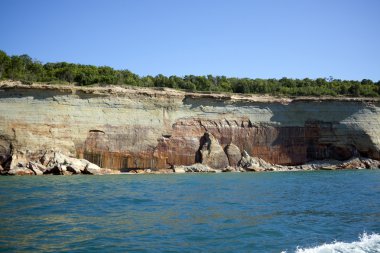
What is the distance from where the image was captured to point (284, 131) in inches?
1609

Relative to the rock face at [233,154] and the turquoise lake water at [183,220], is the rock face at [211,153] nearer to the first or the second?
the rock face at [233,154]

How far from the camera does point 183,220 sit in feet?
38.3

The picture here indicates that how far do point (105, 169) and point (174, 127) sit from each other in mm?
7990

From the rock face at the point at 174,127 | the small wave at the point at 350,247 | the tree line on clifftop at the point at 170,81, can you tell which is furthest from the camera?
the tree line on clifftop at the point at 170,81

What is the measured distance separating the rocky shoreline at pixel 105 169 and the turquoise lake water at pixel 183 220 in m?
11.9

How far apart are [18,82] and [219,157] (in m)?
18.9

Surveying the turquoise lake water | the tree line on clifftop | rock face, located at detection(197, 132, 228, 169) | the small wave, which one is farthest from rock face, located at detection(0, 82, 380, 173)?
the small wave

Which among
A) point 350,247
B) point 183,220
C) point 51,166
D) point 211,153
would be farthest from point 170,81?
point 350,247

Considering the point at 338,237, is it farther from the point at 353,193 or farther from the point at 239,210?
the point at 353,193

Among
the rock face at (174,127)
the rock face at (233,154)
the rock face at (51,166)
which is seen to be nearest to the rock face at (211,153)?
the rock face at (174,127)

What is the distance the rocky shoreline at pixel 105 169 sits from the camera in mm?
30094

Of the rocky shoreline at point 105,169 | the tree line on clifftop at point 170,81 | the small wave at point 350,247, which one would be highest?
the tree line on clifftop at point 170,81

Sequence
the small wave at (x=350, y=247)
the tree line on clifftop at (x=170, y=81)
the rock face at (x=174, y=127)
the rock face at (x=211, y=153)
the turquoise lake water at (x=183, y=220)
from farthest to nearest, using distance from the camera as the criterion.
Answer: the tree line on clifftop at (x=170, y=81)
the rock face at (x=211, y=153)
the rock face at (x=174, y=127)
the turquoise lake water at (x=183, y=220)
the small wave at (x=350, y=247)

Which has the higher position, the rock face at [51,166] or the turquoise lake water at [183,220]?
the turquoise lake water at [183,220]
